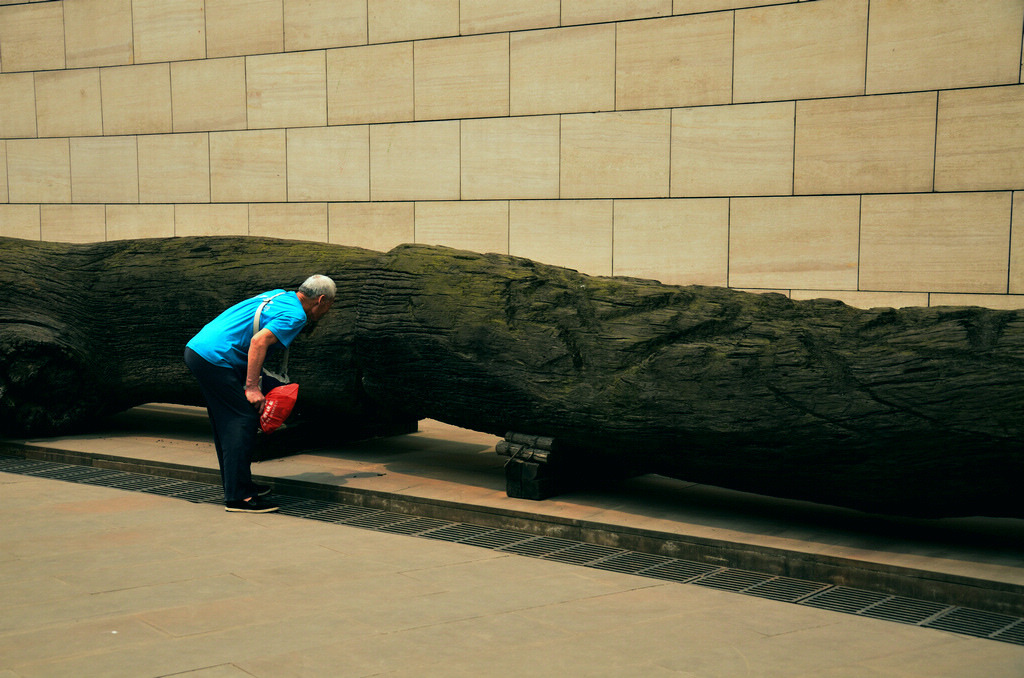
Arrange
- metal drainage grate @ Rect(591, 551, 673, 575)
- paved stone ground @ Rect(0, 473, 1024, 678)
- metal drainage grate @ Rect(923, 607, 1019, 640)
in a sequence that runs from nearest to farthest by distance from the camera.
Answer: paved stone ground @ Rect(0, 473, 1024, 678), metal drainage grate @ Rect(923, 607, 1019, 640), metal drainage grate @ Rect(591, 551, 673, 575)

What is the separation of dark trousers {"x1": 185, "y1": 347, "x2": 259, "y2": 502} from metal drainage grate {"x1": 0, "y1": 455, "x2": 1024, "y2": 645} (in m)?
0.30

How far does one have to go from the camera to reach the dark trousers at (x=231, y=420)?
584 centimetres

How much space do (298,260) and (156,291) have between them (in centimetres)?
120

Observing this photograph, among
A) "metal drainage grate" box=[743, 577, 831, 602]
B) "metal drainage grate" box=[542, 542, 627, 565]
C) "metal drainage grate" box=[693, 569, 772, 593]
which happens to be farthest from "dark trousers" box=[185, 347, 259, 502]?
"metal drainage grate" box=[743, 577, 831, 602]

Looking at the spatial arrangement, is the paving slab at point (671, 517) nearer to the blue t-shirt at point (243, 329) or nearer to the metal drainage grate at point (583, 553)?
the metal drainage grate at point (583, 553)

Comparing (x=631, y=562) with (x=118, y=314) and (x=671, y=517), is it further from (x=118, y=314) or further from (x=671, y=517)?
(x=118, y=314)

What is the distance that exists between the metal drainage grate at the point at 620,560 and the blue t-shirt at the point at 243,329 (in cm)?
92

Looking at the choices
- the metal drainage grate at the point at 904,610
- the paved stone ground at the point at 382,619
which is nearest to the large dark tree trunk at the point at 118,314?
the paved stone ground at the point at 382,619

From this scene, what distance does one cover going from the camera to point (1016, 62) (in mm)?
6969

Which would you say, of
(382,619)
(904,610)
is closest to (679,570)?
(904,610)

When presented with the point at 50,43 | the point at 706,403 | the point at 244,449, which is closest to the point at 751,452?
the point at 706,403

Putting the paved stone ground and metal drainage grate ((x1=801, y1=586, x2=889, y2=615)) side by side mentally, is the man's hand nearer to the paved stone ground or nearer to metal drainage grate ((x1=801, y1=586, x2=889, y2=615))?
the paved stone ground

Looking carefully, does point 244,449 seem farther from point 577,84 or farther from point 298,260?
point 577,84

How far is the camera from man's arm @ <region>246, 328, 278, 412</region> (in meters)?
Result: 5.73
